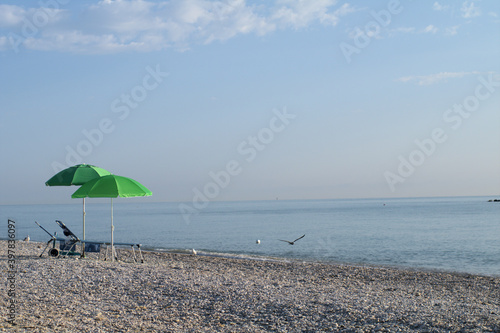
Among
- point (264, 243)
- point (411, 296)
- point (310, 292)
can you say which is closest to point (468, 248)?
point (264, 243)

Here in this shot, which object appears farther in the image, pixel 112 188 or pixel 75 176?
pixel 75 176

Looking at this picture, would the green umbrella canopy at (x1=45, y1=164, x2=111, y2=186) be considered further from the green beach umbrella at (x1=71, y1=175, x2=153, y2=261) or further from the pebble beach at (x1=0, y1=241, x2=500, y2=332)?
the pebble beach at (x1=0, y1=241, x2=500, y2=332)

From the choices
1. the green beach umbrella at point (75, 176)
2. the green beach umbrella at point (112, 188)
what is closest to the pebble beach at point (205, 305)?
the green beach umbrella at point (112, 188)

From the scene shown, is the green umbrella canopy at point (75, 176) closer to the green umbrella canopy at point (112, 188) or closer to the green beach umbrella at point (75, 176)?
the green beach umbrella at point (75, 176)

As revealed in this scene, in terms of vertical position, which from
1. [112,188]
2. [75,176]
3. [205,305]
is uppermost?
[75,176]

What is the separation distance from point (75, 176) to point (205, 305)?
7724mm

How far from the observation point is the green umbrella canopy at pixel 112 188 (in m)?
12.3

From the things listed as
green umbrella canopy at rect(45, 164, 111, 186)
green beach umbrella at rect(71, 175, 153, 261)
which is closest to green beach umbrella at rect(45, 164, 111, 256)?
green umbrella canopy at rect(45, 164, 111, 186)

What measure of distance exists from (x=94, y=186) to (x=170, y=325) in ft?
22.6

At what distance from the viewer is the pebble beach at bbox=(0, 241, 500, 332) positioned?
668 centimetres

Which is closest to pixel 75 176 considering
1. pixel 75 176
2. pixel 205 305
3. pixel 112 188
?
pixel 75 176

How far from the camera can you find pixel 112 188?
1244 cm

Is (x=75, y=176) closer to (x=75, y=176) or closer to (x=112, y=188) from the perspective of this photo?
(x=75, y=176)

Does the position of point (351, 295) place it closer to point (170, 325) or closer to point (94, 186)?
point (170, 325)
